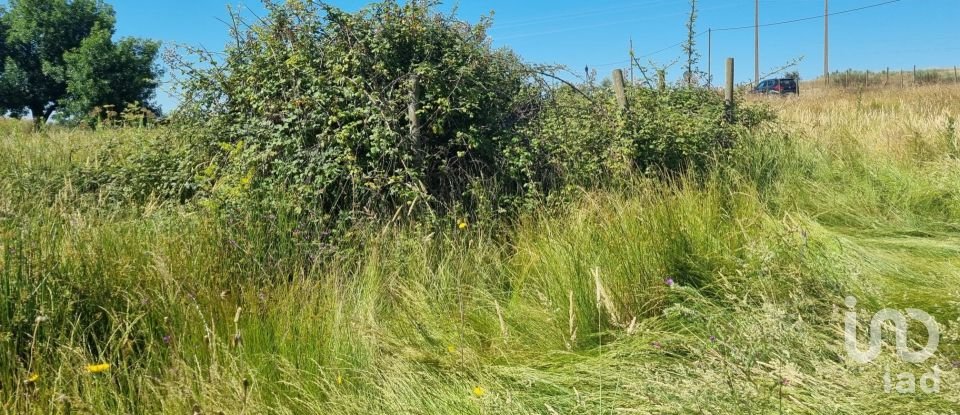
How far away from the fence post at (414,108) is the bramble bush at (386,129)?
0.02 meters

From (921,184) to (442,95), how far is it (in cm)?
400

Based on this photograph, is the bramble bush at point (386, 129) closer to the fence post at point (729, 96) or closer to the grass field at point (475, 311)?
the grass field at point (475, 311)

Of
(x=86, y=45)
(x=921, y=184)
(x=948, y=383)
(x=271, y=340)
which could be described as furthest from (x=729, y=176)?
(x=86, y=45)

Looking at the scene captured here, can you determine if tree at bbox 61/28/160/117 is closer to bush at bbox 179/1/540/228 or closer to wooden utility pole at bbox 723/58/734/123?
bush at bbox 179/1/540/228

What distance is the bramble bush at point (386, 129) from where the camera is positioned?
3969 mm

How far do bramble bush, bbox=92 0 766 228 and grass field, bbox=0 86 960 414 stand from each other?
402mm

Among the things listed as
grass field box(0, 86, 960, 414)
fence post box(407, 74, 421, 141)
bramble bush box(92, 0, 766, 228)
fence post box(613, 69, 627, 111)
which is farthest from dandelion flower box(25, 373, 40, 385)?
fence post box(613, 69, 627, 111)

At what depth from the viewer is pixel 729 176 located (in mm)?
4676

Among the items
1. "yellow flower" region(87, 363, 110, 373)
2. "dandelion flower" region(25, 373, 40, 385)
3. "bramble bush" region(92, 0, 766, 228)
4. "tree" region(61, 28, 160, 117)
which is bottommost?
"dandelion flower" region(25, 373, 40, 385)

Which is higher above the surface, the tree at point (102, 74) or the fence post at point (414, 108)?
the tree at point (102, 74)

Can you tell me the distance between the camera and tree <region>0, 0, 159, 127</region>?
2516 centimetres

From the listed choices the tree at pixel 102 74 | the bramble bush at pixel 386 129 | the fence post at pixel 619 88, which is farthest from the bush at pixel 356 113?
the tree at pixel 102 74

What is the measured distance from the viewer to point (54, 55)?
26703 mm

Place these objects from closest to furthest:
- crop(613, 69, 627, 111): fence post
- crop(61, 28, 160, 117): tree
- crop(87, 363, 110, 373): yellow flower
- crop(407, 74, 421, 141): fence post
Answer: crop(87, 363, 110, 373): yellow flower
crop(407, 74, 421, 141): fence post
crop(613, 69, 627, 111): fence post
crop(61, 28, 160, 117): tree
